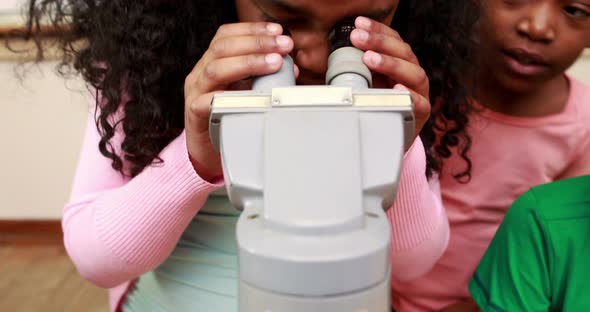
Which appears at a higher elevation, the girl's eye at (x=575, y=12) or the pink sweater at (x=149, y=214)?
the girl's eye at (x=575, y=12)

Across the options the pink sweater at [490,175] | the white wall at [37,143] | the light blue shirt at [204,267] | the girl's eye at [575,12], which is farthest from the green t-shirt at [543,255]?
the white wall at [37,143]

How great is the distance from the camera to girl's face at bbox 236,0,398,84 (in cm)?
42

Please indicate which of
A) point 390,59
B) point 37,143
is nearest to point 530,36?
point 390,59

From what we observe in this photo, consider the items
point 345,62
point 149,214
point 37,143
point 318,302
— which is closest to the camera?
point 318,302

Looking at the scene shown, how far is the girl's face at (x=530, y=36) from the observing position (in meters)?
0.66

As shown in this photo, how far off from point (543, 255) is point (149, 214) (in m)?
0.45

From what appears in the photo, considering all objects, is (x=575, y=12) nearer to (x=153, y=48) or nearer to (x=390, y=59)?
(x=390, y=59)

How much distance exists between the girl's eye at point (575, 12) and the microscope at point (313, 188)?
0.45 m

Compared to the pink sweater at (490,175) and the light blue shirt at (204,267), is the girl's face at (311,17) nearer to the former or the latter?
the light blue shirt at (204,267)

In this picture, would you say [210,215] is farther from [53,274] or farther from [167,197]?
[53,274]

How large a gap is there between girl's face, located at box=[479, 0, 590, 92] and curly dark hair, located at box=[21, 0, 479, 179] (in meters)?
0.06

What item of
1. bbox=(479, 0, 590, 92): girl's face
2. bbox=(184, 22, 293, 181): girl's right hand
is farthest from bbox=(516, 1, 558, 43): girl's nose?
bbox=(184, 22, 293, 181): girl's right hand

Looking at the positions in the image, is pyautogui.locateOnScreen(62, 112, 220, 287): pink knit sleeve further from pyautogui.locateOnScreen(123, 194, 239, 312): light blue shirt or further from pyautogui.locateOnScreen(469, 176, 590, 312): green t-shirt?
pyautogui.locateOnScreen(469, 176, 590, 312): green t-shirt

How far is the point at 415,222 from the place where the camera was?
556 mm
